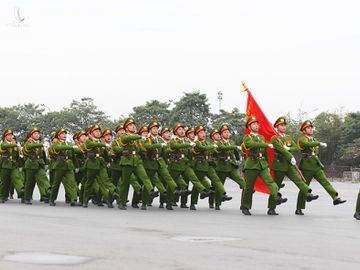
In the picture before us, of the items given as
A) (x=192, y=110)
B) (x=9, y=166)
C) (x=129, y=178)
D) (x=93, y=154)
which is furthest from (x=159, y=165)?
(x=192, y=110)

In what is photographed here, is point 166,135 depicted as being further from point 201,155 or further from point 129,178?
point 129,178

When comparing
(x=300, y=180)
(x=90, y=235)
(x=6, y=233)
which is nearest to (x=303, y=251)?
(x=90, y=235)

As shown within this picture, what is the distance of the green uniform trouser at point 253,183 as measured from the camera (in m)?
16.4

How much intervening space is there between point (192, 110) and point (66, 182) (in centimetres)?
6055

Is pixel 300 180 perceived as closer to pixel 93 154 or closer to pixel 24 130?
pixel 93 154

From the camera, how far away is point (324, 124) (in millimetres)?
78250

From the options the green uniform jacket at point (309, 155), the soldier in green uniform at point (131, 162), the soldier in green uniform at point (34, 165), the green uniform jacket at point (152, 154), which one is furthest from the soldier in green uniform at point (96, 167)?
the green uniform jacket at point (309, 155)

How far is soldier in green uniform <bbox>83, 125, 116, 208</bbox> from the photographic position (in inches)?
738

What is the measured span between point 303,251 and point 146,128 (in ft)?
28.2

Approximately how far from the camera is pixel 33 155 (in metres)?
19.9

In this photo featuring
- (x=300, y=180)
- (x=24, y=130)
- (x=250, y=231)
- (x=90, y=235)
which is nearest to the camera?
(x=90, y=235)

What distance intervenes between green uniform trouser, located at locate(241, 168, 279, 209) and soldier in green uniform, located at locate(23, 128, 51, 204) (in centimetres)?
513

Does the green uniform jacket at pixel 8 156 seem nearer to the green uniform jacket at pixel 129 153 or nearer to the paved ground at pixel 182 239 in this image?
the paved ground at pixel 182 239

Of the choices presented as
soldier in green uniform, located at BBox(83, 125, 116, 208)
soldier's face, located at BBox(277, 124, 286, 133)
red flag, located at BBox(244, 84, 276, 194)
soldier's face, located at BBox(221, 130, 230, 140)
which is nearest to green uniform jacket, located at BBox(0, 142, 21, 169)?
soldier in green uniform, located at BBox(83, 125, 116, 208)
